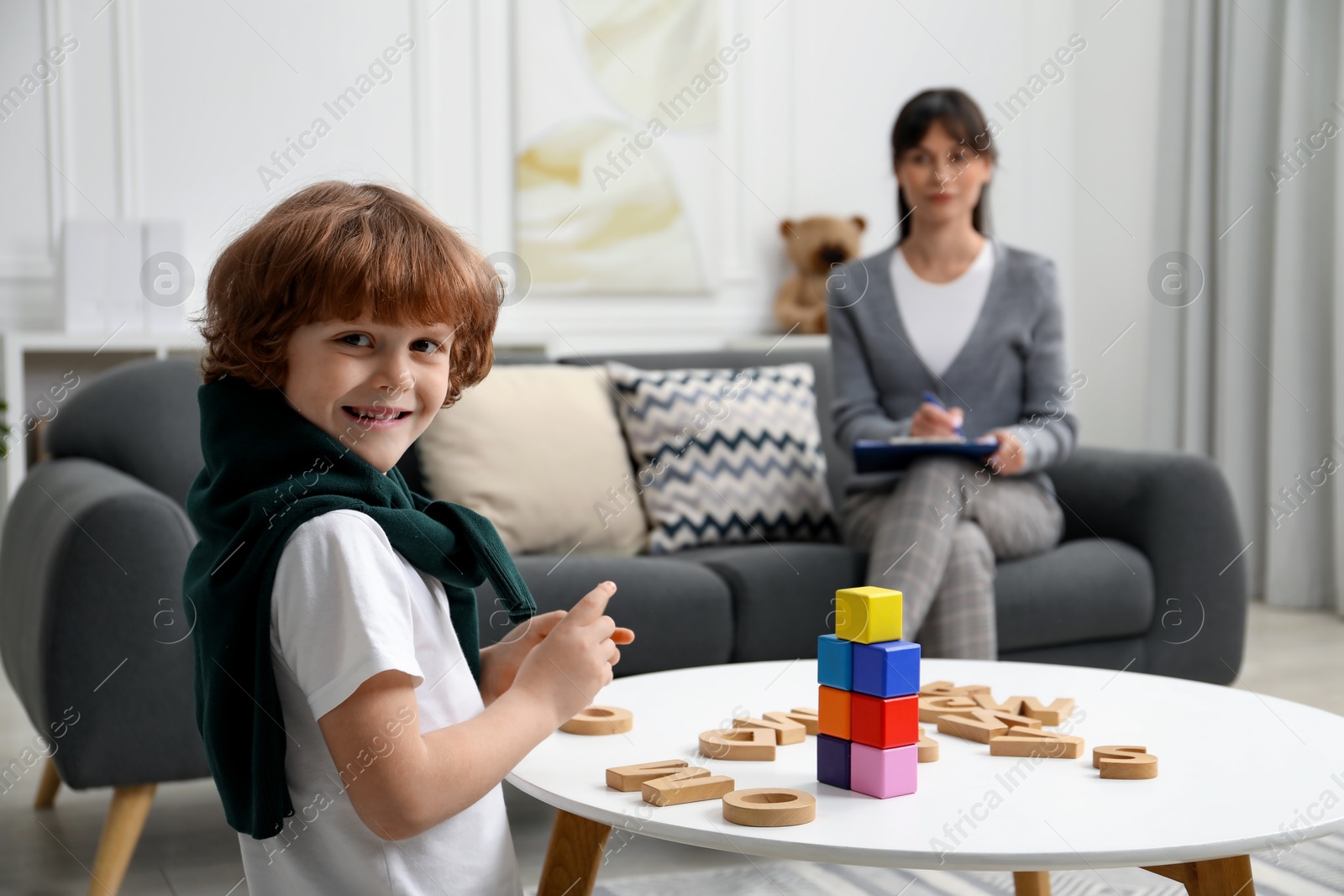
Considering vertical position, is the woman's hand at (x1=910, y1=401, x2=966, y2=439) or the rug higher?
the woman's hand at (x1=910, y1=401, x2=966, y2=439)

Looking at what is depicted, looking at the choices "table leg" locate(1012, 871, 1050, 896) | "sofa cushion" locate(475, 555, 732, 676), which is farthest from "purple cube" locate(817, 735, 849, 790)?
"sofa cushion" locate(475, 555, 732, 676)

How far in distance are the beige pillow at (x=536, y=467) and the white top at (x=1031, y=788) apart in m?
0.92

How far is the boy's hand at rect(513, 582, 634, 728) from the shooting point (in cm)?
78

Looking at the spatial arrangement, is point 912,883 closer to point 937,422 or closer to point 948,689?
point 948,689

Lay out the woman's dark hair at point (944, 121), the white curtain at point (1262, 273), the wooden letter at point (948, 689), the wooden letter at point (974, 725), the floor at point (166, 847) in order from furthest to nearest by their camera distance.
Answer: the white curtain at point (1262, 273) → the woman's dark hair at point (944, 121) → the floor at point (166, 847) → the wooden letter at point (948, 689) → the wooden letter at point (974, 725)

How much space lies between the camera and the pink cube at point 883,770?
84 centimetres

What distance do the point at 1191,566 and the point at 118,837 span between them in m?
1.77

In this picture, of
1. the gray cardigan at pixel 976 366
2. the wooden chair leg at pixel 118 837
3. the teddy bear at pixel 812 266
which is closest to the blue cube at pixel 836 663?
the wooden chair leg at pixel 118 837

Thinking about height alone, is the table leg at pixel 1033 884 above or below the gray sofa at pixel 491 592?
below

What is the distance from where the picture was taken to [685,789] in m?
0.84

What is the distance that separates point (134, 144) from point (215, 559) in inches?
121

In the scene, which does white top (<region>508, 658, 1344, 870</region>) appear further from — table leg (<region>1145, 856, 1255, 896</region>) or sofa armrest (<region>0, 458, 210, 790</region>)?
sofa armrest (<region>0, 458, 210, 790</region>)

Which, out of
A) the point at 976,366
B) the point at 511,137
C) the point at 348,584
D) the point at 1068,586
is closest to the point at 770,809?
the point at 348,584

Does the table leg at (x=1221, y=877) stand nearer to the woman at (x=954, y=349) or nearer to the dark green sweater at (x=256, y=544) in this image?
the dark green sweater at (x=256, y=544)
